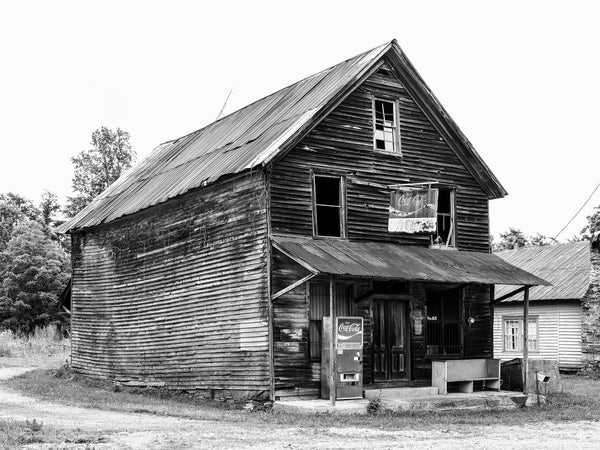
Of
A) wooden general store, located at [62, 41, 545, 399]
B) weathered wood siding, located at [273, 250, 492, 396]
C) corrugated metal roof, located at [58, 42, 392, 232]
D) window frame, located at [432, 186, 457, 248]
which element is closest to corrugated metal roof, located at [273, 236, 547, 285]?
wooden general store, located at [62, 41, 545, 399]

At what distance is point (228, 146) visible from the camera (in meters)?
24.4

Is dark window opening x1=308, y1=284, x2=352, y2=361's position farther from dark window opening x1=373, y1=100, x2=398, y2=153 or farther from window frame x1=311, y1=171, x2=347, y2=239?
dark window opening x1=373, y1=100, x2=398, y2=153

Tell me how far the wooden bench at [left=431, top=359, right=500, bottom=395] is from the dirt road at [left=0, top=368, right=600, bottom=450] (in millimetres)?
3657

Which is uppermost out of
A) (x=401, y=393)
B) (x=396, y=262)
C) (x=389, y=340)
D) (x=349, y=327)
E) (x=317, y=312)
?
(x=396, y=262)

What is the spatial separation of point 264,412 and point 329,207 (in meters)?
5.30

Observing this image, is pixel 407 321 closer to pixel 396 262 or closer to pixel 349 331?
pixel 396 262

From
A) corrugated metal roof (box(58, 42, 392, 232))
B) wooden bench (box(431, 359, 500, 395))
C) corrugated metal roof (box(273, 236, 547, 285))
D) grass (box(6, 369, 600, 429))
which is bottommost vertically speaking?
grass (box(6, 369, 600, 429))

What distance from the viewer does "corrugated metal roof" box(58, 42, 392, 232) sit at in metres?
21.6

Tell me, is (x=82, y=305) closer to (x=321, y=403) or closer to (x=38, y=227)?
(x=321, y=403)

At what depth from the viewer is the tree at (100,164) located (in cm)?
6069

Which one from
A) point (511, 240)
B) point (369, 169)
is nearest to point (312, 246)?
point (369, 169)

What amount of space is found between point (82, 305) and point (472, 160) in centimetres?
1315

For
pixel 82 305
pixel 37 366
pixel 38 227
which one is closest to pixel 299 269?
pixel 82 305

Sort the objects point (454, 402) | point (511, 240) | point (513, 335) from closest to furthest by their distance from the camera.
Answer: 1. point (454, 402)
2. point (513, 335)
3. point (511, 240)
